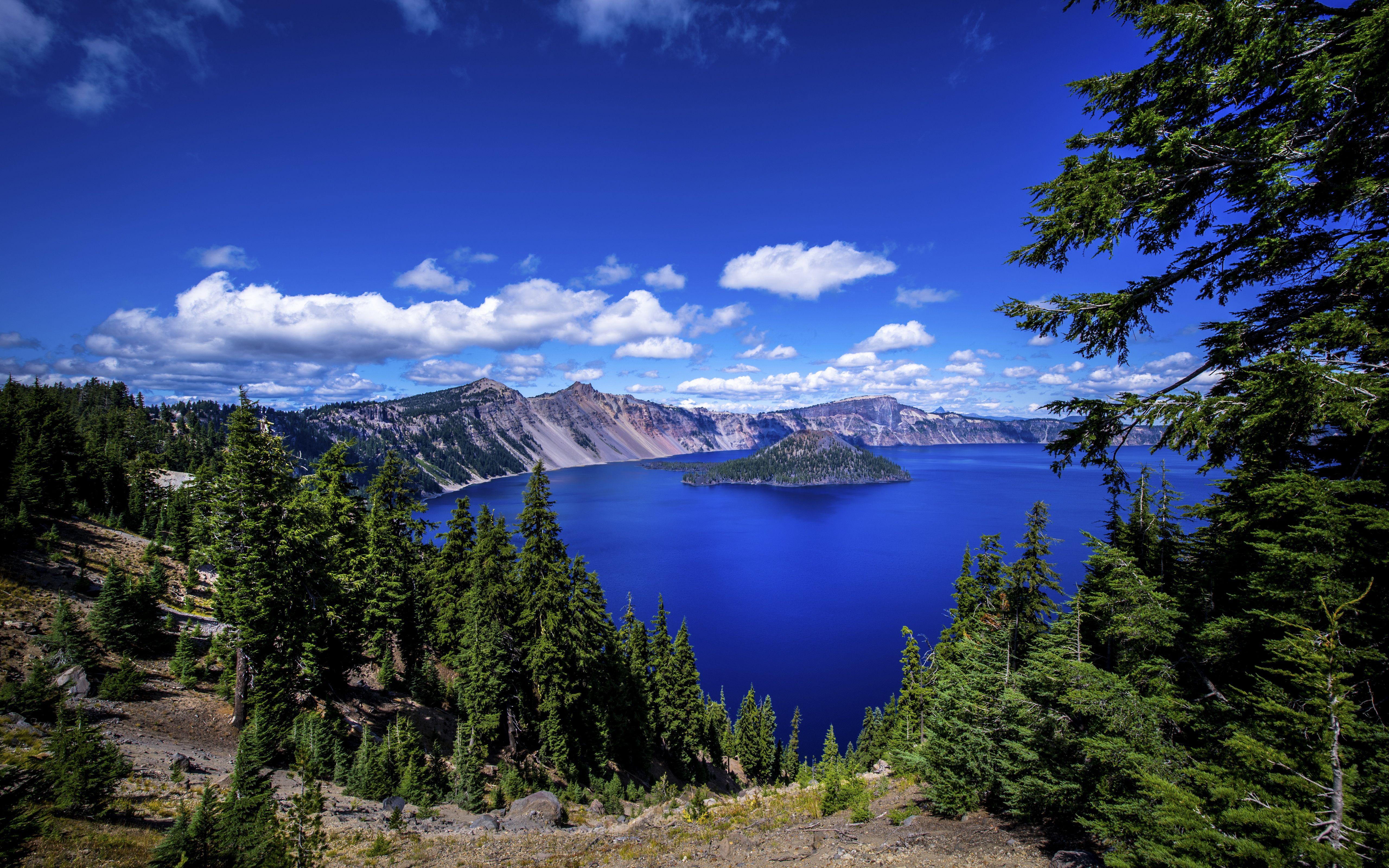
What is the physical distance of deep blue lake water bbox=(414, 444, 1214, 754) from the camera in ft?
196

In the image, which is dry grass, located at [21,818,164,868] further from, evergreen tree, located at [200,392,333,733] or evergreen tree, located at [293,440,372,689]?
evergreen tree, located at [293,440,372,689]

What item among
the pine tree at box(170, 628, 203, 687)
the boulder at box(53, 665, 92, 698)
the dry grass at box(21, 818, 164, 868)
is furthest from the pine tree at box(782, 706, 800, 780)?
the boulder at box(53, 665, 92, 698)

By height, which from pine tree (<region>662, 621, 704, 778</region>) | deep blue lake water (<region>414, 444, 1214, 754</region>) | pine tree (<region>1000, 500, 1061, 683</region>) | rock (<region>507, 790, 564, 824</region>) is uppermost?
pine tree (<region>1000, 500, 1061, 683</region>)

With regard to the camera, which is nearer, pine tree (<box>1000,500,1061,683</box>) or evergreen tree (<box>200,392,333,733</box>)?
evergreen tree (<box>200,392,333,733</box>)

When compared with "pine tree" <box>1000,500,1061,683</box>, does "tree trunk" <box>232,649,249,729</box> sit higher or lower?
lower

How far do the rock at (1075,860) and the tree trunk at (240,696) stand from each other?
2334 cm

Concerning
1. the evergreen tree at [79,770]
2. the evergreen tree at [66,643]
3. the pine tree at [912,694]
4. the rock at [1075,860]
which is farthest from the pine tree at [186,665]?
the pine tree at [912,694]

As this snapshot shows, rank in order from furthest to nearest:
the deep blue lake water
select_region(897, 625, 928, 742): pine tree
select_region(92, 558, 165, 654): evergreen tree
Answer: the deep blue lake water
select_region(897, 625, 928, 742): pine tree
select_region(92, 558, 165, 654): evergreen tree

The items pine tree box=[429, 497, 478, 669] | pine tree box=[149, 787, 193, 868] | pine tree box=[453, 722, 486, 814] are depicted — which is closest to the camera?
pine tree box=[149, 787, 193, 868]

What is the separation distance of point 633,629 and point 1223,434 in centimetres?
3540

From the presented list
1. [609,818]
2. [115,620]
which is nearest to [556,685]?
[609,818]

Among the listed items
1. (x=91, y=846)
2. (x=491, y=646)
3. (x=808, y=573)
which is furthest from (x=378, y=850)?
(x=808, y=573)

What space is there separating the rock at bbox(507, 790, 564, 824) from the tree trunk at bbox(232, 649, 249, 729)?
32.6 ft

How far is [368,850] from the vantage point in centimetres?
1265
